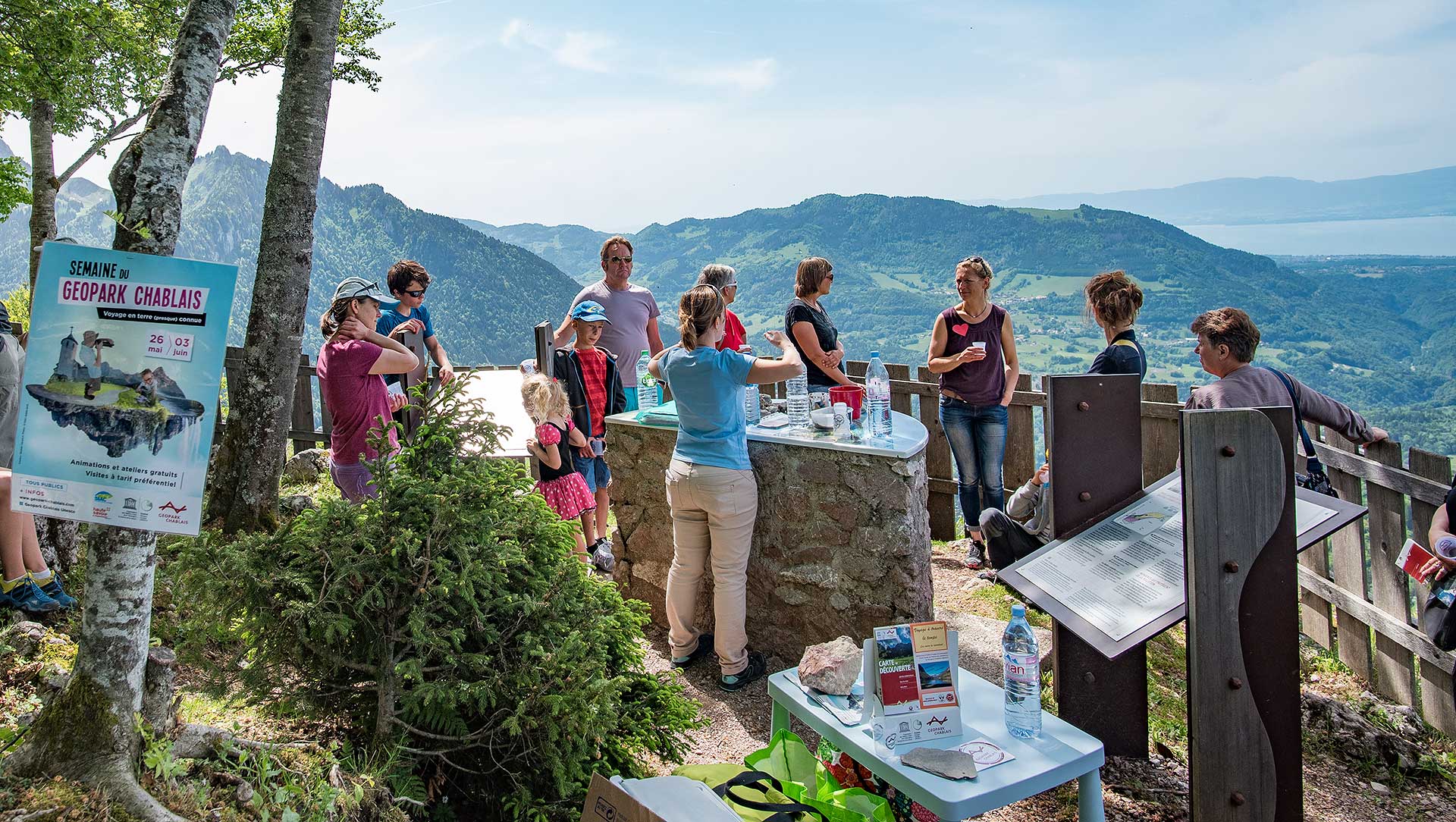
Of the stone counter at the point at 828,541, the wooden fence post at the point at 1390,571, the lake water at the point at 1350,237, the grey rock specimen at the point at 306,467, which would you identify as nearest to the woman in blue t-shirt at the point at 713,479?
the stone counter at the point at 828,541

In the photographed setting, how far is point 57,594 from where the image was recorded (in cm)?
403

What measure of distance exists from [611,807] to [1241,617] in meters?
1.88

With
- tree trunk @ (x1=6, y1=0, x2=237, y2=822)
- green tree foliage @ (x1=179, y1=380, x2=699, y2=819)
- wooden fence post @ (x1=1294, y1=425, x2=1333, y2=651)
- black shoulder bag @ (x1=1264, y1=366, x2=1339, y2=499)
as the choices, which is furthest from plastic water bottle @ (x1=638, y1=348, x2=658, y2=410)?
wooden fence post @ (x1=1294, y1=425, x2=1333, y2=651)

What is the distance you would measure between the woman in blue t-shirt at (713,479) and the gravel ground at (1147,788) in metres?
0.29

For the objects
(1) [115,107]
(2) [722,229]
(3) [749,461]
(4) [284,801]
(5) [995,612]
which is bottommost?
(5) [995,612]

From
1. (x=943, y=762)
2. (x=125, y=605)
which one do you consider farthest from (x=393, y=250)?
(x=943, y=762)

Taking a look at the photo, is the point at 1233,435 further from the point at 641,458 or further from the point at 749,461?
the point at 641,458

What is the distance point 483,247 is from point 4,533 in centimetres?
7169

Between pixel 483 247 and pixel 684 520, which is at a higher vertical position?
pixel 483 247

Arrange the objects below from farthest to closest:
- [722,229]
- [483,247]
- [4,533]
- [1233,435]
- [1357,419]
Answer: [722,229] < [483,247] < [1357,419] < [4,533] < [1233,435]

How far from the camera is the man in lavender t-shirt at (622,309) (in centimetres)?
604

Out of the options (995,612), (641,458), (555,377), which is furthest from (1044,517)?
(555,377)

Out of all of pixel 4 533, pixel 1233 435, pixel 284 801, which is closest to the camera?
pixel 284 801

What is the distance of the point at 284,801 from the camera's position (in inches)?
85.4
